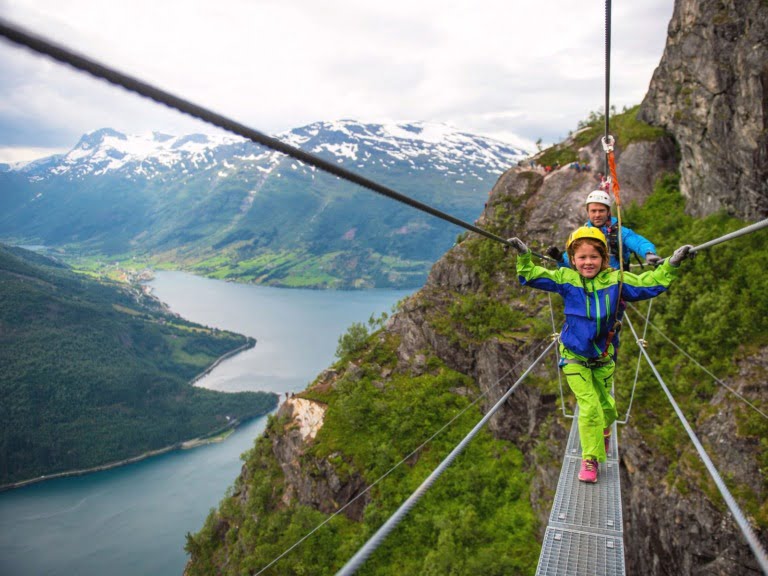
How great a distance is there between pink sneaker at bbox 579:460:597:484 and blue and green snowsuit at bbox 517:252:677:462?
6.2 inches

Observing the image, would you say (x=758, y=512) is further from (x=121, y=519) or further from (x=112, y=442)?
(x=112, y=442)

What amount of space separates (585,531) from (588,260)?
3.06 meters

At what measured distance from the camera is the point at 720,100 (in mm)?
20516

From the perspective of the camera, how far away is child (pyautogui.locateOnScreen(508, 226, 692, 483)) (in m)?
5.16

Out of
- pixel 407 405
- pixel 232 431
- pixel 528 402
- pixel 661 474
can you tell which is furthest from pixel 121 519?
pixel 661 474

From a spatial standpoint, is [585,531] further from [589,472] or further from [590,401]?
[590,401]

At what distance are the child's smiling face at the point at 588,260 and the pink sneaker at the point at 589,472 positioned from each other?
2458 mm

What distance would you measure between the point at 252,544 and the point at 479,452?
61.6ft

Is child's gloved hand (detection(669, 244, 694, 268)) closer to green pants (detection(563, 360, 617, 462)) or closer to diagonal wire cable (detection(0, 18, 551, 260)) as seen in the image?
green pants (detection(563, 360, 617, 462))

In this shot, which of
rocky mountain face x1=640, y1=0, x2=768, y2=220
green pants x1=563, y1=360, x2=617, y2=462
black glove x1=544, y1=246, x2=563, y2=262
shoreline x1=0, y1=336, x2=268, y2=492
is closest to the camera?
green pants x1=563, y1=360, x2=617, y2=462

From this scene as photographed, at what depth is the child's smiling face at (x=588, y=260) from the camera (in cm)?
530

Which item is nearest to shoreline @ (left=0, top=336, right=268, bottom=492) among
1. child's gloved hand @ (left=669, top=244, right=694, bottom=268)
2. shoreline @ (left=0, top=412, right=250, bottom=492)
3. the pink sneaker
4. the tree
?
shoreline @ (left=0, top=412, right=250, bottom=492)

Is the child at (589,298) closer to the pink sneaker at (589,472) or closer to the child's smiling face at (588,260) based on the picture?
the child's smiling face at (588,260)

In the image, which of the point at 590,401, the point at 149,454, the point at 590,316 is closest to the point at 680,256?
the point at 590,316
